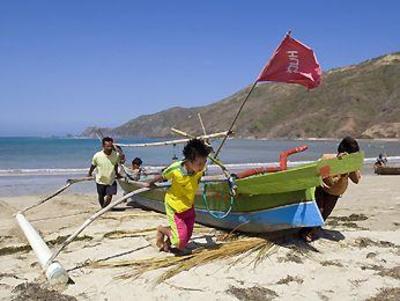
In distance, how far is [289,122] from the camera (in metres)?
115

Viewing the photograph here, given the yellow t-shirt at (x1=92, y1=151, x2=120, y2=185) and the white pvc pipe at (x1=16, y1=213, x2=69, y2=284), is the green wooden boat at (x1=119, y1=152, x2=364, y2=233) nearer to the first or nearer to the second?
the white pvc pipe at (x1=16, y1=213, x2=69, y2=284)

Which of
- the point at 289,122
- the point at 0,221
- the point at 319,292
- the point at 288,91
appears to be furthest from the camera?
the point at 288,91

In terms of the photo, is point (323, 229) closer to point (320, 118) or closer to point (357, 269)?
point (357, 269)

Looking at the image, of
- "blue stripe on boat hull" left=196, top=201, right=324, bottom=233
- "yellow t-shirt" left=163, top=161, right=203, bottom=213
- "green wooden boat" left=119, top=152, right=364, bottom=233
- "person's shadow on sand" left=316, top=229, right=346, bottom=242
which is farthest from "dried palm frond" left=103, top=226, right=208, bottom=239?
"person's shadow on sand" left=316, top=229, right=346, bottom=242

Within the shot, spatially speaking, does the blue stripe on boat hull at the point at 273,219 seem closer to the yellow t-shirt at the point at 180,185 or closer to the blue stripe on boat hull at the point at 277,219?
the blue stripe on boat hull at the point at 277,219

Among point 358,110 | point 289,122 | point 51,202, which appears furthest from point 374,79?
point 51,202

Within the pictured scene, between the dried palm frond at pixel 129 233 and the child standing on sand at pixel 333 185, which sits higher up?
the child standing on sand at pixel 333 185

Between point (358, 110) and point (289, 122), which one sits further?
point (289, 122)

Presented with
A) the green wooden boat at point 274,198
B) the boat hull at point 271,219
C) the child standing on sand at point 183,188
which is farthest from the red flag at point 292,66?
the boat hull at point 271,219

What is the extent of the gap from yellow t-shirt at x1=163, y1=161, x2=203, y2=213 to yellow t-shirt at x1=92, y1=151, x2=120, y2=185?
12.3 ft

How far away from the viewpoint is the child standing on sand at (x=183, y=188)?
20.0 ft

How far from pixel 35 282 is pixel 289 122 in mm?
112146

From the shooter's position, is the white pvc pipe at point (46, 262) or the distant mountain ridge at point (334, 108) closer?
the white pvc pipe at point (46, 262)

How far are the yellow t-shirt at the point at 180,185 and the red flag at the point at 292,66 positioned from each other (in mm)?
2092
